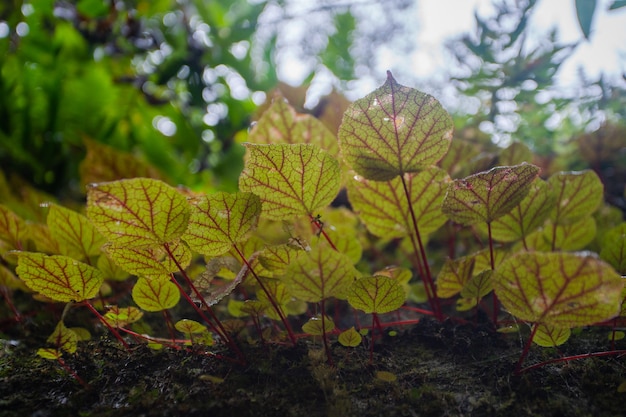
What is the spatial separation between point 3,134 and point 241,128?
79 centimetres

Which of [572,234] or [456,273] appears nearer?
[456,273]

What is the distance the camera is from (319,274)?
51 cm

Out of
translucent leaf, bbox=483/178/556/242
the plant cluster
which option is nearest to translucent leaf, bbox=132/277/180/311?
the plant cluster

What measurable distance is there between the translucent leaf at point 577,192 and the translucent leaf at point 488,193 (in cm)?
20

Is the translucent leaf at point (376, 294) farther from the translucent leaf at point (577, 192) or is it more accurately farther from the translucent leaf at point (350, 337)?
the translucent leaf at point (577, 192)

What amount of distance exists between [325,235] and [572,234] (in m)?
0.52

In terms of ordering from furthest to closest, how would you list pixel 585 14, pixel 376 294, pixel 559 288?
pixel 585 14 → pixel 376 294 → pixel 559 288

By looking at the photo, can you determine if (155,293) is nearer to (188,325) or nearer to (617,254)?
(188,325)

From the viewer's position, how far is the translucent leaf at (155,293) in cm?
63

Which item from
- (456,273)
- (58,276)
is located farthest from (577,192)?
(58,276)

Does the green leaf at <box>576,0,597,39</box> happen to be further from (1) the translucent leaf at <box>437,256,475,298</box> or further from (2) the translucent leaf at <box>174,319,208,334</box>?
(2) the translucent leaf at <box>174,319,208,334</box>

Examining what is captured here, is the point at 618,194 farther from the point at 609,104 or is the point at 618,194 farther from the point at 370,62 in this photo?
the point at 370,62

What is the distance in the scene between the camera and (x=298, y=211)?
634 millimetres

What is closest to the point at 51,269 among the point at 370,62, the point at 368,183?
the point at 368,183
